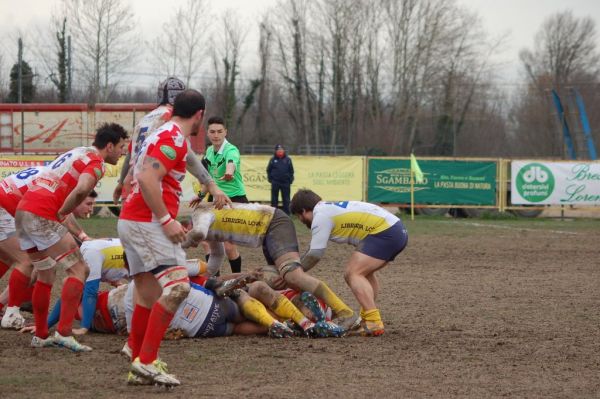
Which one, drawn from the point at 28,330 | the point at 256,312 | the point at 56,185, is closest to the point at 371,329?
the point at 256,312

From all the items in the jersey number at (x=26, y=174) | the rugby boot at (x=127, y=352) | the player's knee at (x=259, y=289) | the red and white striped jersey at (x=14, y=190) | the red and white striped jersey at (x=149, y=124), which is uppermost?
the red and white striped jersey at (x=149, y=124)

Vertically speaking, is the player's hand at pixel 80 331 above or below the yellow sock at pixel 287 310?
below

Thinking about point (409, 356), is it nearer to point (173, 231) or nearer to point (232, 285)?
point (232, 285)

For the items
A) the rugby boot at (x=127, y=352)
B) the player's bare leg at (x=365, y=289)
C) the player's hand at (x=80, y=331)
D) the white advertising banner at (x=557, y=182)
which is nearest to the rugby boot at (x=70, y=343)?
the rugby boot at (x=127, y=352)

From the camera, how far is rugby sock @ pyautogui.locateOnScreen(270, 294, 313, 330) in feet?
27.0

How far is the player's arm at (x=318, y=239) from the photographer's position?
8305 millimetres

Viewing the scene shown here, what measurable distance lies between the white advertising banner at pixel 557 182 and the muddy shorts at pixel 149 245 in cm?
2244

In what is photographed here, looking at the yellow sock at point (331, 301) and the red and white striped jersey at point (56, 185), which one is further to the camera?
the yellow sock at point (331, 301)

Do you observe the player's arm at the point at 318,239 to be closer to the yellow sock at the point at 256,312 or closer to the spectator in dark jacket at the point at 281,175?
the yellow sock at the point at 256,312

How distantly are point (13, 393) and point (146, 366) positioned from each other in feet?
2.82

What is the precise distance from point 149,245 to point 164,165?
55 centimetres

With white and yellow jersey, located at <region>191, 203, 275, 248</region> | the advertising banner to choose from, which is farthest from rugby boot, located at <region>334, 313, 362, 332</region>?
the advertising banner

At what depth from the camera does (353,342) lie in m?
7.98

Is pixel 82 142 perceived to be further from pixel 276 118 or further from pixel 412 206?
pixel 276 118
